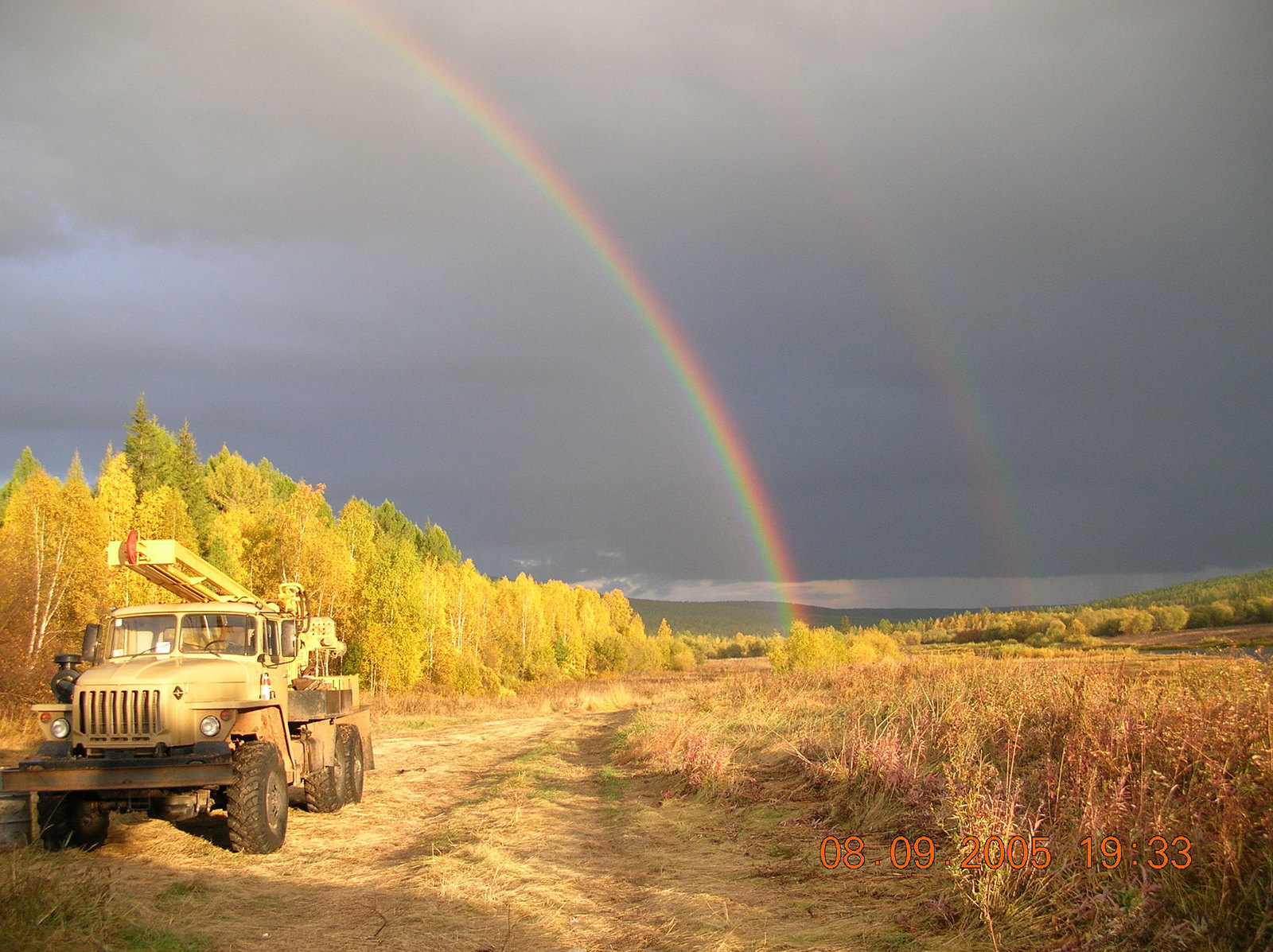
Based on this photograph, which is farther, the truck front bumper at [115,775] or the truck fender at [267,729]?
the truck fender at [267,729]

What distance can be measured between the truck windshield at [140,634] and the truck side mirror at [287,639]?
1476 mm

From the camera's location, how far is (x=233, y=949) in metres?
6.77

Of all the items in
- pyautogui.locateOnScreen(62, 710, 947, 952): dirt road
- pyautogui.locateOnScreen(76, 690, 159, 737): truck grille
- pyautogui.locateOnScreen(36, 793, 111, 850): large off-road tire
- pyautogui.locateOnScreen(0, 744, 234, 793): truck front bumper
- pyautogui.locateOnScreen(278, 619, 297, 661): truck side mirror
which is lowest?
pyautogui.locateOnScreen(62, 710, 947, 952): dirt road

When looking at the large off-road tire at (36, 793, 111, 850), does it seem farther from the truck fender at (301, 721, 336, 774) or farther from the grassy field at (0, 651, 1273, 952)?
the truck fender at (301, 721, 336, 774)

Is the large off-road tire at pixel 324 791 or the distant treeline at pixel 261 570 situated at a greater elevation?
the distant treeline at pixel 261 570

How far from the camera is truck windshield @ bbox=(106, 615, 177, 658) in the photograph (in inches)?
474

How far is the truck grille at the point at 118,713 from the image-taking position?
1021 cm

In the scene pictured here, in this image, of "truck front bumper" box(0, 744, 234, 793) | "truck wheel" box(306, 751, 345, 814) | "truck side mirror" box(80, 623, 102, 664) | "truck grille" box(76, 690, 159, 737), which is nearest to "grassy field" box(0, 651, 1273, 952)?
"truck wheel" box(306, 751, 345, 814)

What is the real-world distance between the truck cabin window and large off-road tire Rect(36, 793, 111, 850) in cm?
225

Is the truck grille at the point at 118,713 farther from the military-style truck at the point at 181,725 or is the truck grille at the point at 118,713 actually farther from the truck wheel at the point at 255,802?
the truck wheel at the point at 255,802

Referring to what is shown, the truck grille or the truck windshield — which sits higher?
the truck windshield

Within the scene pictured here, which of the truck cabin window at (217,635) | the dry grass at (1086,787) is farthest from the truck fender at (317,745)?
the dry grass at (1086,787)

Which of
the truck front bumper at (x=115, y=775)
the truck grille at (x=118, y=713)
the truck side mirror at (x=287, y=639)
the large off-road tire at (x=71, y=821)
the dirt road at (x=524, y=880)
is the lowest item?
the dirt road at (x=524, y=880)

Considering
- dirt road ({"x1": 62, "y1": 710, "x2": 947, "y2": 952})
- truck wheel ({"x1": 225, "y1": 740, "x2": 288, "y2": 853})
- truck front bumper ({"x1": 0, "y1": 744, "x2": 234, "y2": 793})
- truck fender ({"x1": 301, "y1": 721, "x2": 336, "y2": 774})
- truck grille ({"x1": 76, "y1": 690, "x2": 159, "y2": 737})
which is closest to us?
dirt road ({"x1": 62, "y1": 710, "x2": 947, "y2": 952})
